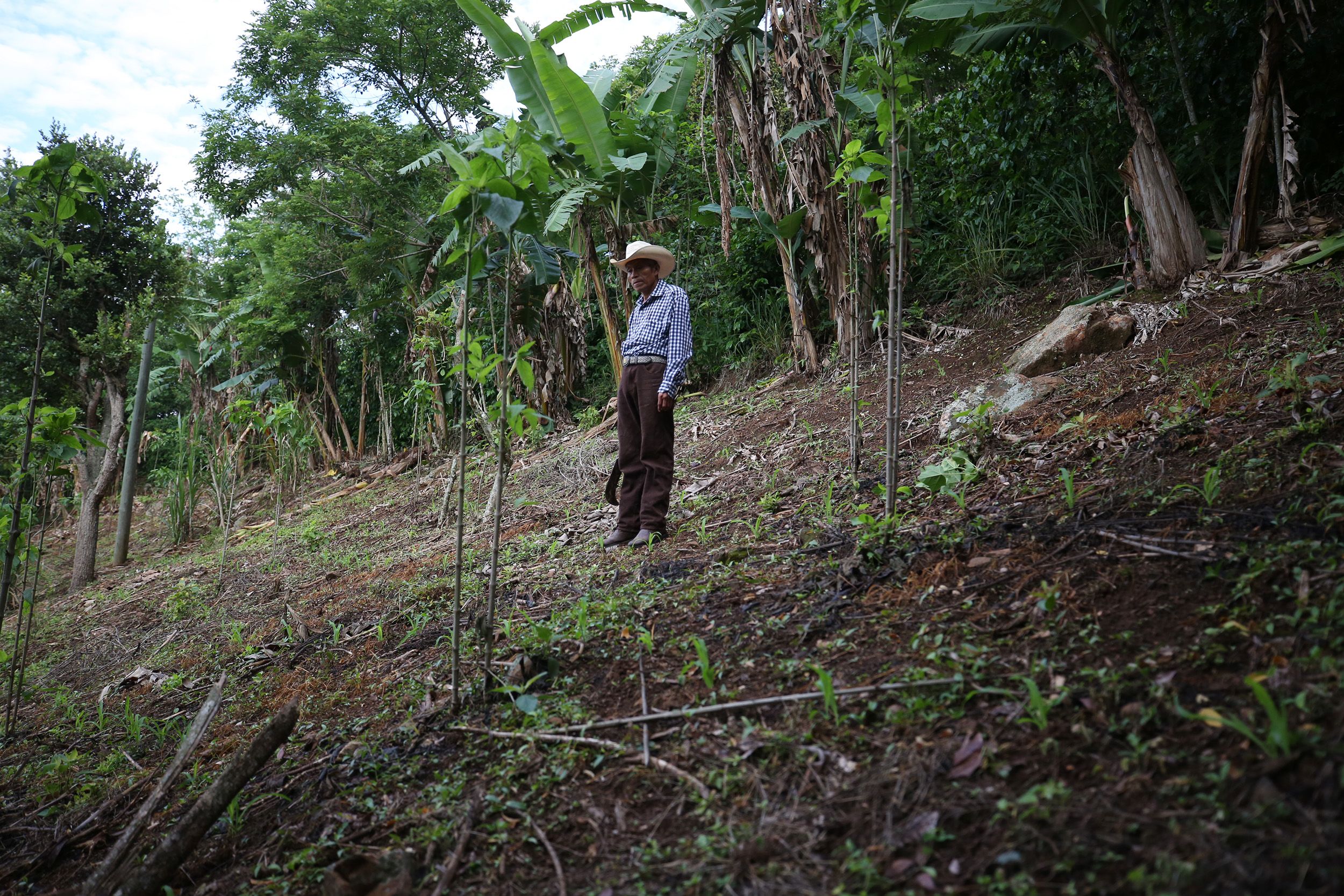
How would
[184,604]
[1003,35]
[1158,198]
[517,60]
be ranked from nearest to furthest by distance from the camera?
[1158,198]
[1003,35]
[184,604]
[517,60]

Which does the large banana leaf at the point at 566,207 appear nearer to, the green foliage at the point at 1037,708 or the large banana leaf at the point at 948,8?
the large banana leaf at the point at 948,8

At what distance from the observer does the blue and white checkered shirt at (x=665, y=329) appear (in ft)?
A: 13.8

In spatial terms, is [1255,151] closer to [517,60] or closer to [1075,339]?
[1075,339]

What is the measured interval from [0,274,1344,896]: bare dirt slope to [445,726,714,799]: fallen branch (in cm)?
1

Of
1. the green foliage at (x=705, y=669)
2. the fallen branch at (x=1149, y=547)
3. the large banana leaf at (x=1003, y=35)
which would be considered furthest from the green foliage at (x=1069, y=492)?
the large banana leaf at (x=1003, y=35)

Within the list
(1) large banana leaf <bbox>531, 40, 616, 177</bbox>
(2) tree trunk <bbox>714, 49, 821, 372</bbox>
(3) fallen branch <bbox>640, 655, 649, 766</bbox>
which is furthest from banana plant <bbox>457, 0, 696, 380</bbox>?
(3) fallen branch <bbox>640, 655, 649, 766</bbox>

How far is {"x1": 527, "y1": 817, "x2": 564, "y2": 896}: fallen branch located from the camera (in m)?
1.83

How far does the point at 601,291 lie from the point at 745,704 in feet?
23.3

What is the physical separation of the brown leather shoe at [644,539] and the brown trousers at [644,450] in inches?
0.9

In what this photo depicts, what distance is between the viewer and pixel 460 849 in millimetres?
1984

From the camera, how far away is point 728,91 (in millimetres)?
7121

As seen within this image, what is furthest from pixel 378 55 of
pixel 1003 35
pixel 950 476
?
pixel 950 476

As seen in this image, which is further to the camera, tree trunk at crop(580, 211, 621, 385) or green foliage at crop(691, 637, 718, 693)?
tree trunk at crop(580, 211, 621, 385)

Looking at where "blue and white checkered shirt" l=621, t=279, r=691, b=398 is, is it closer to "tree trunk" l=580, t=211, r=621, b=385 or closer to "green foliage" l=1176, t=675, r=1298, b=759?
"green foliage" l=1176, t=675, r=1298, b=759
